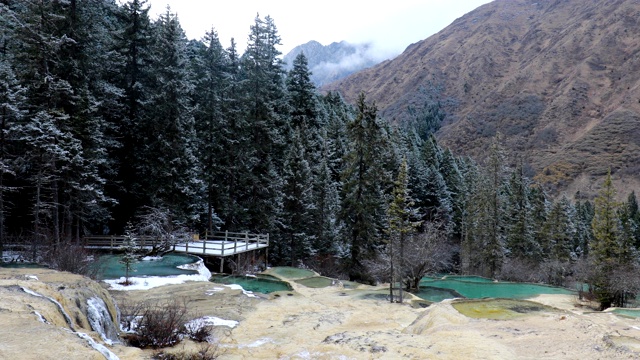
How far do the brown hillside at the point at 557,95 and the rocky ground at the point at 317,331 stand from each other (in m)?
94.1

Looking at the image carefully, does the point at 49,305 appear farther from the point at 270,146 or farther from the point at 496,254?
the point at 496,254

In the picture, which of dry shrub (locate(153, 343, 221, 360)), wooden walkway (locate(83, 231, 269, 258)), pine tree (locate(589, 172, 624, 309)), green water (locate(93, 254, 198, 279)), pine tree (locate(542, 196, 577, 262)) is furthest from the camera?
pine tree (locate(542, 196, 577, 262))

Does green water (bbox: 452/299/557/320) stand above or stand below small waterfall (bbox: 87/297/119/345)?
below

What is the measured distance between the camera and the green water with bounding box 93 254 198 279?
19078 millimetres

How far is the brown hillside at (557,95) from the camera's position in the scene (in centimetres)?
10106

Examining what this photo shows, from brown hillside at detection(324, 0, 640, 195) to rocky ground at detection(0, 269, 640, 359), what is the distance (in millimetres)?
94074

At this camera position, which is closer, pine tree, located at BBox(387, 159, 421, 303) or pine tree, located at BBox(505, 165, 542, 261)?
pine tree, located at BBox(387, 159, 421, 303)

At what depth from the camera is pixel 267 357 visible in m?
9.73

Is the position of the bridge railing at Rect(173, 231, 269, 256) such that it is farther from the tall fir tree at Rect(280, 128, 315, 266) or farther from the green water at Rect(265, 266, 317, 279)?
the tall fir tree at Rect(280, 128, 315, 266)

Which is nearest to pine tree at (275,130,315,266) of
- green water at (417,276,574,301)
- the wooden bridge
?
the wooden bridge

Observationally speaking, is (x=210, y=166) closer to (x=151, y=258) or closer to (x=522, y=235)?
(x=151, y=258)

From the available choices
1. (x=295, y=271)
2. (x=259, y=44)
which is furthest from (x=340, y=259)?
(x=259, y=44)

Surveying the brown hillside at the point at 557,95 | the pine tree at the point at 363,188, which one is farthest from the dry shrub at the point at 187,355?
the brown hillside at the point at 557,95

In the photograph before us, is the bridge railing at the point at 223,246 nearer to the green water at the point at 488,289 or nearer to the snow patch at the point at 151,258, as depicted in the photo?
the snow patch at the point at 151,258
